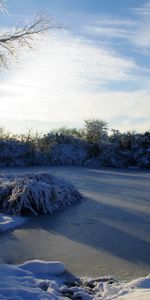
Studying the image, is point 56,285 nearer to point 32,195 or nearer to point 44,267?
point 44,267

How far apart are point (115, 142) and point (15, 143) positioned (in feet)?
12.8

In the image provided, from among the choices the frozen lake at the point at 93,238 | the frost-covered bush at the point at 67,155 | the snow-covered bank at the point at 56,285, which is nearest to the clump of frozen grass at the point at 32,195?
the frozen lake at the point at 93,238

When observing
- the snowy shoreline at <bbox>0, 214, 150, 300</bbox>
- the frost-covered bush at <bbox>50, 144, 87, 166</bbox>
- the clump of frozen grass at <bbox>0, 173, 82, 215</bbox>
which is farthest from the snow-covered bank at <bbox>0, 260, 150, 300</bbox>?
the frost-covered bush at <bbox>50, 144, 87, 166</bbox>

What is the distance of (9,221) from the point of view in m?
6.36

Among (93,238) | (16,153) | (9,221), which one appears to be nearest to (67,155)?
(16,153)

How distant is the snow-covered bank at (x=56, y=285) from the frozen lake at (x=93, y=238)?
0.75 ft

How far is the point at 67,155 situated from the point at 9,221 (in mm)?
10475

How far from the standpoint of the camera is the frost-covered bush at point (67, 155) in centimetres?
1669

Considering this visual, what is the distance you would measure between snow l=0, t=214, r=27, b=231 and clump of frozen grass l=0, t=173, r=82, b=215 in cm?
31

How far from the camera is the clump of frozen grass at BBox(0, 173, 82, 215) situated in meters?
7.12

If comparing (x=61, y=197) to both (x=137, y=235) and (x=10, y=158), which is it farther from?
(x=10, y=158)

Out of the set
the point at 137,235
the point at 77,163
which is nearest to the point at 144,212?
the point at 137,235

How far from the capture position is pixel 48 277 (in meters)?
4.09

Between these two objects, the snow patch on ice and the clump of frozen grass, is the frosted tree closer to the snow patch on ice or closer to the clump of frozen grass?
the clump of frozen grass
